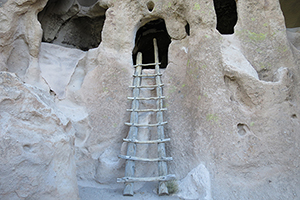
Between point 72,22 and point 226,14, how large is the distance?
3522 millimetres

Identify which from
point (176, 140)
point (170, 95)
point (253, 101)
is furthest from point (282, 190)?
point (170, 95)

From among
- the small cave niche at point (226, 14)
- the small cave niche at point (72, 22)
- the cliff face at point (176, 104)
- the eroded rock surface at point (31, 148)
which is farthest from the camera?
the small cave niche at point (226, 14)

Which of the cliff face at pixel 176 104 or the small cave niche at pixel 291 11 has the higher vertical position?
the small cave niche at pixel 291 11

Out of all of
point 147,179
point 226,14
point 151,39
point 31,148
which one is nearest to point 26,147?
point 31,148

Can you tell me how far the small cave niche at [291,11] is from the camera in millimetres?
5522

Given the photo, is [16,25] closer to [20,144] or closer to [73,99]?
[73,99]

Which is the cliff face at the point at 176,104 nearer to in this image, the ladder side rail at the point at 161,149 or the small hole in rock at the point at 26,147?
the small hole in rock at the point at 26,147

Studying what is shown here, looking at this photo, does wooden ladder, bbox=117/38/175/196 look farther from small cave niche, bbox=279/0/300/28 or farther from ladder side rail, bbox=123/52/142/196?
small cave niche, bbox=279/0/300/28

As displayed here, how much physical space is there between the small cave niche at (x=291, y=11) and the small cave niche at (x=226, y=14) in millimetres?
1438

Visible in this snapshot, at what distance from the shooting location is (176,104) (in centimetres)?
309

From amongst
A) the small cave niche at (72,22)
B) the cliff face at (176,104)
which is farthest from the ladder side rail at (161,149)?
the small cave niche at (72,22)

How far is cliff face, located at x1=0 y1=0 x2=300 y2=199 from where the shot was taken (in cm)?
160

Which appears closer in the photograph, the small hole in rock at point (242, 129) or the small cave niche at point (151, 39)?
the small hole in rock at point (242, 129)

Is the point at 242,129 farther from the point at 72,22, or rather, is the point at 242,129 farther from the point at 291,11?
the point at 291,11
